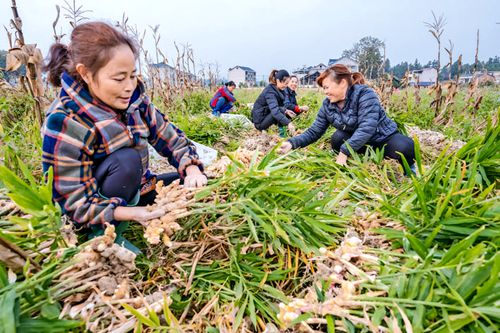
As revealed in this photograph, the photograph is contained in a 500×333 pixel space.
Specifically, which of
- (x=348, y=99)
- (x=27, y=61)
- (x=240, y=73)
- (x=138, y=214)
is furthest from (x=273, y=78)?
(x=240, y=73)

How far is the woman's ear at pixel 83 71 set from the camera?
1166mm

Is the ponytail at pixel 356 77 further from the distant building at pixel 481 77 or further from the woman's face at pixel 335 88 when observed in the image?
the distant building at pixel 481 77

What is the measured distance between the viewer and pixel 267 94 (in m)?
4.44

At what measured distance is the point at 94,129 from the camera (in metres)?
1.20

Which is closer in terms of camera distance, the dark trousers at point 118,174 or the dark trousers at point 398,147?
the dark trousers at point 118,174

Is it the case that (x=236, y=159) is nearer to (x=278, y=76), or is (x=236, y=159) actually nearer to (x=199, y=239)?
(x=199, y=239)

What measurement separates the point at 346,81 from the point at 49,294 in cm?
226

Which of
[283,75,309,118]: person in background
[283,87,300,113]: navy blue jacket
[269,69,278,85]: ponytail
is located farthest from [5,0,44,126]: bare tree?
[283,87,300,113]: navy blue jacket

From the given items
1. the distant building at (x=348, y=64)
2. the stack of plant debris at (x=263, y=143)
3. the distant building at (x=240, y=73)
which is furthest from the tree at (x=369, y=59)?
the distant building at (x=240, y=73)

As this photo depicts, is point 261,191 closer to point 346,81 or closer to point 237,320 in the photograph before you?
point 237,320

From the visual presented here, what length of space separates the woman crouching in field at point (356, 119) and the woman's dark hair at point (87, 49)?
1.34 meters

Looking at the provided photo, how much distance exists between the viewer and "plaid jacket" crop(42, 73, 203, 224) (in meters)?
1.11

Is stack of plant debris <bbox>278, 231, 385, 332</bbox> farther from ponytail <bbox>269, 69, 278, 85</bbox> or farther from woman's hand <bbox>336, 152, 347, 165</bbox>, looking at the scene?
ponytail <bbox>269, 69, 278, 85</bbox>

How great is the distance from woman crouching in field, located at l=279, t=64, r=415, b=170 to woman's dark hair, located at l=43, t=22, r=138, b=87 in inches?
52.7
